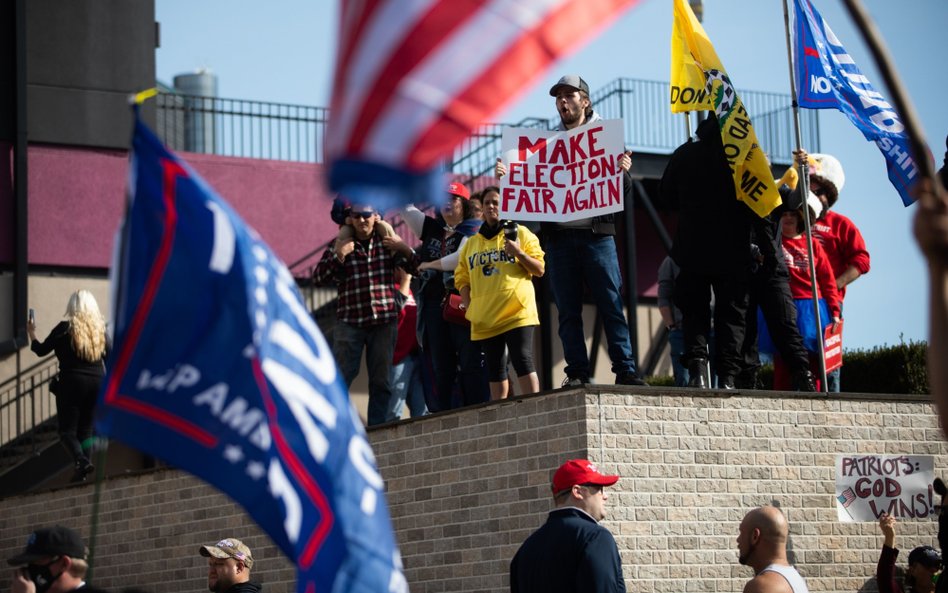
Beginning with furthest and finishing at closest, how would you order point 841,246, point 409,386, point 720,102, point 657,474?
point 409,386 < point 841,246 < point 720,102 < point 657,474

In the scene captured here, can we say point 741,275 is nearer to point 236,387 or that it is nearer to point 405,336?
point 405,336

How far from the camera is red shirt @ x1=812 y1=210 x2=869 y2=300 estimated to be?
12.7m

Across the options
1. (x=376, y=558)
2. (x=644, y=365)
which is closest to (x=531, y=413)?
(x=376, y=558)

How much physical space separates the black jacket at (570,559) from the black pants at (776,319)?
4.16 meters

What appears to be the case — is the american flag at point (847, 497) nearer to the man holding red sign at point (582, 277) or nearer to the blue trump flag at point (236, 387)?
the man holding red sign at point (582, 277)

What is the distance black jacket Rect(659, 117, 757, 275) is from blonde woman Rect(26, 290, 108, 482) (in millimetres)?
6373

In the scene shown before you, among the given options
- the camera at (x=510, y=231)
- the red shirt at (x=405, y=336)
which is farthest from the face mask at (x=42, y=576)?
the red shirt at (x=405, y=336)

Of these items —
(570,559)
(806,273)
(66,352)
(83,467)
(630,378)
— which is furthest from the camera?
(83,467)

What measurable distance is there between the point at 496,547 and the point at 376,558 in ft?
20.2

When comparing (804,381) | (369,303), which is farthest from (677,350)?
(369,303)

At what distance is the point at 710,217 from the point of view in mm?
11000

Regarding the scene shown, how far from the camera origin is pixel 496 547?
1075 centimetres

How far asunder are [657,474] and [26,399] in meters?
11.8

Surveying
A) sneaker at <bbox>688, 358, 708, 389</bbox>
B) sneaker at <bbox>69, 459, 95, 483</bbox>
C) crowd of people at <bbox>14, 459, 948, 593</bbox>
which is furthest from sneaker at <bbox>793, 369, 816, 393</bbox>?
sneaker at <bbox>69, 459, 95, 483</bbox>
